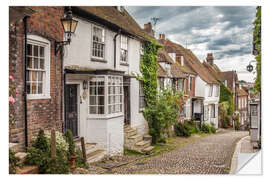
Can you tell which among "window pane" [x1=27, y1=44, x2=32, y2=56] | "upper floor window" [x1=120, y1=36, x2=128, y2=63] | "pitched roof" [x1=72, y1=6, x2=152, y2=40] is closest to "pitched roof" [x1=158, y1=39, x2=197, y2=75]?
"pitched roof" [x1=72, y1=6, x2=152, y2=40]

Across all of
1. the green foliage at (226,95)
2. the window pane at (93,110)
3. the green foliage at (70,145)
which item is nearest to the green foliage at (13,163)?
the green foliage at (70,145)

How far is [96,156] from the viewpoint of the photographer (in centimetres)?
854

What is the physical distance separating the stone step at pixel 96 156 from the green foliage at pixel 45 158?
182 centimetres

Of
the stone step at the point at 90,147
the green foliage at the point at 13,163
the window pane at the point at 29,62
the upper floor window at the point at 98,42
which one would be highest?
the upper floor window at the point at 98,42

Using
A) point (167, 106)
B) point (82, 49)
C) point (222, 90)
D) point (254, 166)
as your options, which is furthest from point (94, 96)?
point (222, 90)

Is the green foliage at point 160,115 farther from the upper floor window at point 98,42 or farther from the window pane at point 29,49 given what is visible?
the window pane at point 29,49

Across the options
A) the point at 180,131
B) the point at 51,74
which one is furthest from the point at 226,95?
the point at 51,74

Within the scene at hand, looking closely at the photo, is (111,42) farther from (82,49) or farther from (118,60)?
(82,49)

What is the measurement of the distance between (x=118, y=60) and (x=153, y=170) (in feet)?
17.6

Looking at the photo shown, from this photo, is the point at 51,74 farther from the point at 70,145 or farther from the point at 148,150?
the point at 148,150

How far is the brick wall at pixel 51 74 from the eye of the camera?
239 inches

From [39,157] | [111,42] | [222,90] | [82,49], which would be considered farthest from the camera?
[222,90]

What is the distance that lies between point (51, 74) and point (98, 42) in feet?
10.1
